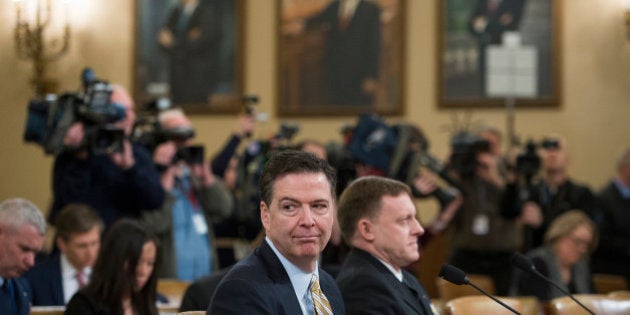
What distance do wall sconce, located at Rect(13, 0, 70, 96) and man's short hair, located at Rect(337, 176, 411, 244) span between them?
6.02m

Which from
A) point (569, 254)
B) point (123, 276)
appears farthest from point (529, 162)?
point (123, 276)

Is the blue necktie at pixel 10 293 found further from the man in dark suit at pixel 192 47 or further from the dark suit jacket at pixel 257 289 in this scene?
the man in dark suit at pixel 192 47

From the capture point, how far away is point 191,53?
33.4ft

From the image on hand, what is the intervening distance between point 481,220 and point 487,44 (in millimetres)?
2318

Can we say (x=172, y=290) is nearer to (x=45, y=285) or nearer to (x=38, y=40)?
(x=45, y=285)

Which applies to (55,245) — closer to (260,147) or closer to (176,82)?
(260,147)

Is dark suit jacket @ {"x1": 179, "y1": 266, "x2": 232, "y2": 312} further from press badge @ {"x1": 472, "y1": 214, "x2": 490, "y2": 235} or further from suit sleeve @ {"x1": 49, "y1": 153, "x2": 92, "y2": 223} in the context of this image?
press badge @ {"x1": 472, "y1": 214, "x2": 490, "y2": 235}

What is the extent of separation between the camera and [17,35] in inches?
378

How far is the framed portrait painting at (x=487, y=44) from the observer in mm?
9609

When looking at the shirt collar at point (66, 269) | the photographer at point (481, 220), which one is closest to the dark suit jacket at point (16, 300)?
the shirt collar at point (66, 269)

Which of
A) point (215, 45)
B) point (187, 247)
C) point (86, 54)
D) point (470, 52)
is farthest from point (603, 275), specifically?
point (86, 54)

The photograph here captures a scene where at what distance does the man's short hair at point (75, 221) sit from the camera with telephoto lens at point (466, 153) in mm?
3482

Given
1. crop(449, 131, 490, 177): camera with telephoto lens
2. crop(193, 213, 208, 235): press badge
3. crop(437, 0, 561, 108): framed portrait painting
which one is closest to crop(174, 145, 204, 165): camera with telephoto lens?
crop(193, 213, 208, 235): press badge

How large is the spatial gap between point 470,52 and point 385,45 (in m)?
0.78
